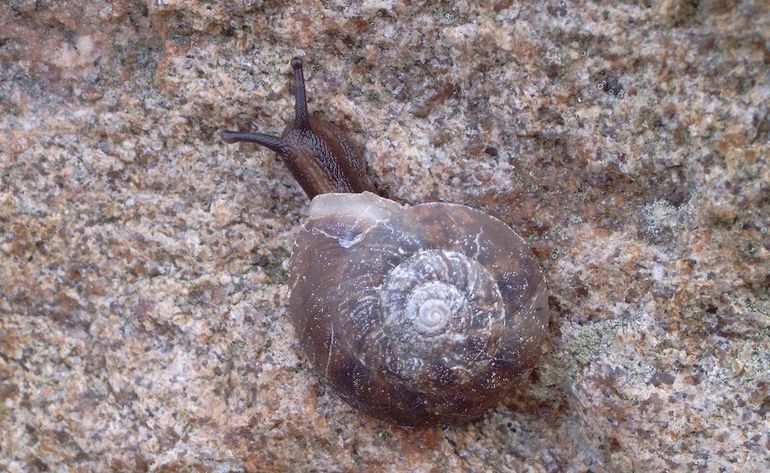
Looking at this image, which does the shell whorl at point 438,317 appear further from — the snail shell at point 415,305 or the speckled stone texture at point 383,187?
the speckled stone texture at point 383,187

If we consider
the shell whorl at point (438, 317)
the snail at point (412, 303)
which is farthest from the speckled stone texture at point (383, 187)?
the shell whorl at point (438, 317)

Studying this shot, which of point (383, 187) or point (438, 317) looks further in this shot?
point (383, 187)

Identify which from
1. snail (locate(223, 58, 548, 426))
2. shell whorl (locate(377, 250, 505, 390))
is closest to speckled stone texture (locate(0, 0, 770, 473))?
snail (locate(223, 58, 548, 426))

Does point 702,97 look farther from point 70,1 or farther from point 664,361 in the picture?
point 70,1

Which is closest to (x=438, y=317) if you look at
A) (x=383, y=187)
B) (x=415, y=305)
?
(x=415, y=305)

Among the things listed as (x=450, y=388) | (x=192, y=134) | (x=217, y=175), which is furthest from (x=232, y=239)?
(x=450, y=388)

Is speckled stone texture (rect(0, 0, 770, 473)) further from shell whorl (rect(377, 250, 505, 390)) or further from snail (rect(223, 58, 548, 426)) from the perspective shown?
shell whorl (rect(377, 250, 505, 390))

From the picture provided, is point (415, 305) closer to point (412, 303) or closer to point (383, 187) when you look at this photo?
point (412, 303)
